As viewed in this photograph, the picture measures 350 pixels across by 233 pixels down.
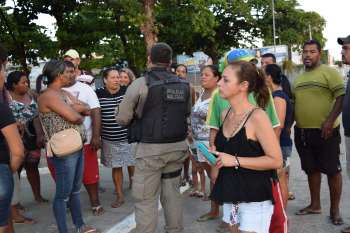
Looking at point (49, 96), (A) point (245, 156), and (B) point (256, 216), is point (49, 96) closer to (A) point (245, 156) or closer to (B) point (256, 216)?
(A) point (245, 156)

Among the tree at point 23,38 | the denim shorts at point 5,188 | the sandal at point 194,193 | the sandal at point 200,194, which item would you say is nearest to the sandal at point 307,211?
the sandal at point 200,194

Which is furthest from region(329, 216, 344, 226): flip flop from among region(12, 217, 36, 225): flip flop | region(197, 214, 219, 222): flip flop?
region(12, 217, 36, 225): flip flop

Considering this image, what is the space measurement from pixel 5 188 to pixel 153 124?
1374mm

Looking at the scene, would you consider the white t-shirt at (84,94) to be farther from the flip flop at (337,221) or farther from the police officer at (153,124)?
the flip flop at (337,221)

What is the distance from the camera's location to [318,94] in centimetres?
475

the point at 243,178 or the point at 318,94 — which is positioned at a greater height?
the point at 318,94

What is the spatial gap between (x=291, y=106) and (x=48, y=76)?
2451 mm

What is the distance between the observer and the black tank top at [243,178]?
108 inches

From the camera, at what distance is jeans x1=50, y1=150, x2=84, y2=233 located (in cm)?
414

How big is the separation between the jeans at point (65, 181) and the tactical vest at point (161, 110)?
714mm

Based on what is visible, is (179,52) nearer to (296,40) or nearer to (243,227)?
(296,40)

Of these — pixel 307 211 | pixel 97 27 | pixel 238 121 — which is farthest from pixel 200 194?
pixel 97 27

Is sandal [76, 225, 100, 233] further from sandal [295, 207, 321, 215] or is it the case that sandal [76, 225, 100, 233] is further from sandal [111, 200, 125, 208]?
sandal [295, 207, 321, 215]

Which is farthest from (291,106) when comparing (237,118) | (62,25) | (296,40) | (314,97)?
(296,40)
